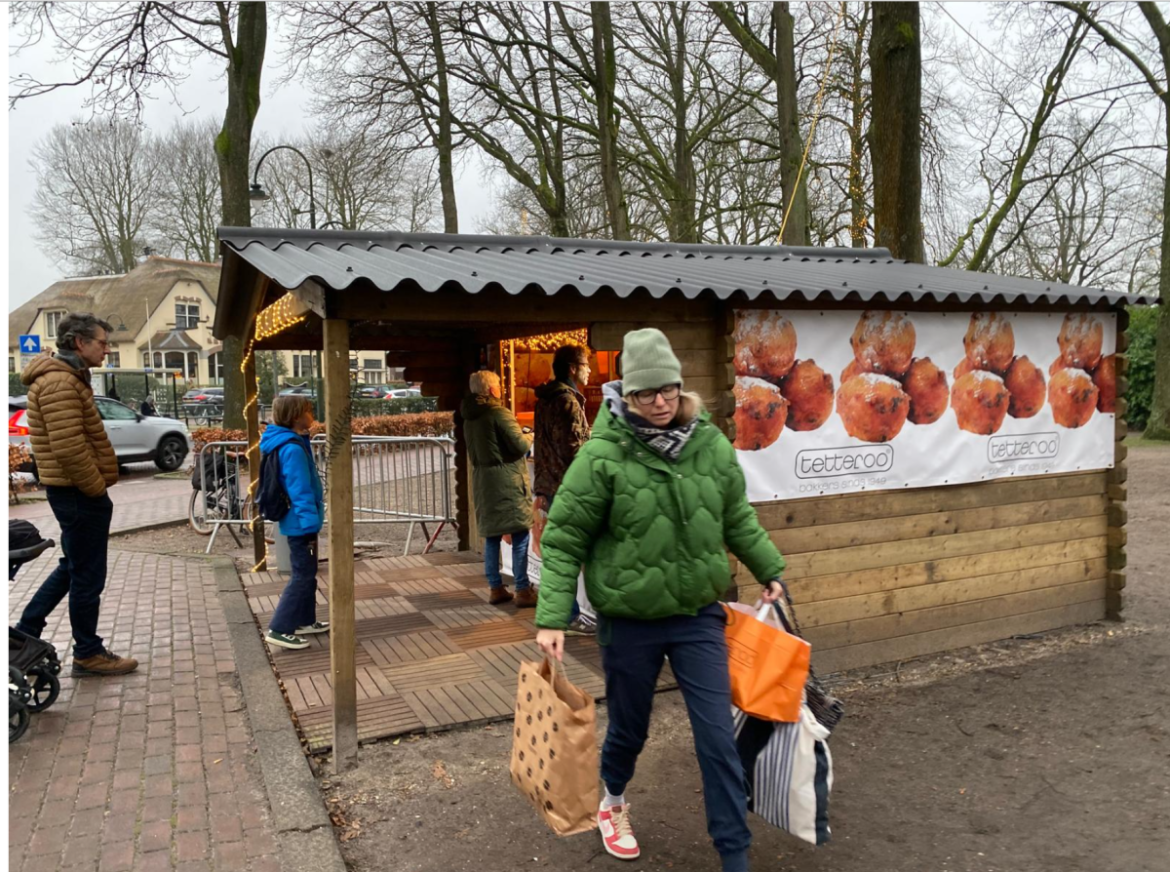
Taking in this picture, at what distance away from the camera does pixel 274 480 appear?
575 centimetres

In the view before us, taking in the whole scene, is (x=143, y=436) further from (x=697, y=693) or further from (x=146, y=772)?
(x=697, y=693)

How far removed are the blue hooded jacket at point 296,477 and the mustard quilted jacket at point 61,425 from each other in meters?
1.02

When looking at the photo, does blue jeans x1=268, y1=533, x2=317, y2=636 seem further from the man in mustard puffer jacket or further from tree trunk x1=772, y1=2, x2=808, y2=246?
tree trunk x1=772, y1=2, x2=808, y2=246

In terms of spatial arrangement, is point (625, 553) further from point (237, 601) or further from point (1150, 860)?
point (237, 601)

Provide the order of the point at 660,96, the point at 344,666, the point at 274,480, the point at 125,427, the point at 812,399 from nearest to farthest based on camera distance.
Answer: the point at 344,666 → the point at 812,399 → the point at 274,480 → the point at 125,427 → the point at 660,96

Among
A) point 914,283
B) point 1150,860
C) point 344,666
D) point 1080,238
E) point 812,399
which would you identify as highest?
point 1080,238

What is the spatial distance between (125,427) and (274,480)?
14.9 m

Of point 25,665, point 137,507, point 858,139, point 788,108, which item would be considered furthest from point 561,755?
point 858,139

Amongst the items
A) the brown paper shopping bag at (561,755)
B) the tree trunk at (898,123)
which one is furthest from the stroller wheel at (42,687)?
the tree trunk at (898,123)

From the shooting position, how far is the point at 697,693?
3.05 m

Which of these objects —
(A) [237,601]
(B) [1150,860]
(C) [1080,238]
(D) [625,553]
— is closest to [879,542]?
(B) [1150,860]

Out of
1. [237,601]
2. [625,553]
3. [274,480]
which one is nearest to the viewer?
[625,553]

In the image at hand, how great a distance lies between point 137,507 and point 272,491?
9.13 m

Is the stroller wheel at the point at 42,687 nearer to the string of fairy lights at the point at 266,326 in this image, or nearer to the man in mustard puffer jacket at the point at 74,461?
the man in mustard puffer jacket at the point at 74,461
